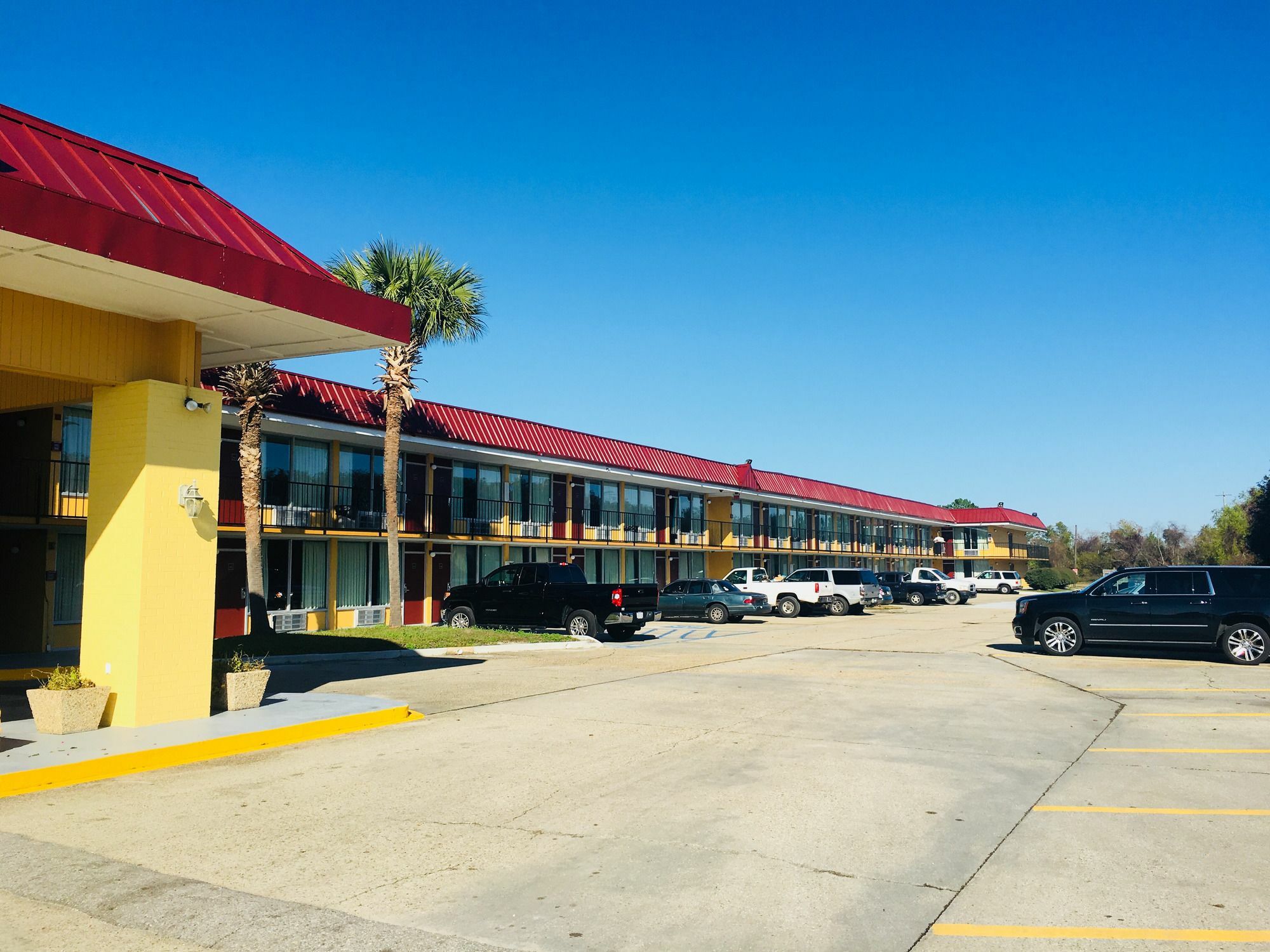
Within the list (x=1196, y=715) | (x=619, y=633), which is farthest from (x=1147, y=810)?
(x=619, y=633)

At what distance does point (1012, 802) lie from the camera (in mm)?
7809

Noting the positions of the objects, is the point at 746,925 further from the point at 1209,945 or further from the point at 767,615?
the point at 767,615

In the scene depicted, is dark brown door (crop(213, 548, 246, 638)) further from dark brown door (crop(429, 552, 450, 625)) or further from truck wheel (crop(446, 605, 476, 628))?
dark brown door (crop(429, 552, 450, 625))

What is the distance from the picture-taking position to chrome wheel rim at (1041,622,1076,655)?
19938 mm

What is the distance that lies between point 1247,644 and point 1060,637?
3.35 meters

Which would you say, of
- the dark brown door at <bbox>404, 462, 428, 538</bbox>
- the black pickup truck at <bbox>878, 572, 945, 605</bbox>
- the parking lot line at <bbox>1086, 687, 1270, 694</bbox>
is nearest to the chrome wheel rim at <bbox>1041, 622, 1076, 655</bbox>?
the parking lot line at <bbox>1086, 687, 1270, 694</bbox>

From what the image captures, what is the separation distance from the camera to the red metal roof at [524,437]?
26469mm

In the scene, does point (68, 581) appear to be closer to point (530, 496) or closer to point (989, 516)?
point (530, 496)

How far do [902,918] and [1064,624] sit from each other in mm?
16569

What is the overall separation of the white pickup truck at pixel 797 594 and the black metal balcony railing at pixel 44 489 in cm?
2267

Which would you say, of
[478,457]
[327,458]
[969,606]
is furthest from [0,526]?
[969,606]

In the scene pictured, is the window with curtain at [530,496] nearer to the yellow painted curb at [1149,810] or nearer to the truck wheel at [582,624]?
the truck wheel at [582,624]

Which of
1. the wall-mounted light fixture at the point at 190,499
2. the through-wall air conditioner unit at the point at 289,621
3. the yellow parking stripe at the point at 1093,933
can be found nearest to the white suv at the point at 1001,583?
the through-wall air conditioner unit at the point at 289,621

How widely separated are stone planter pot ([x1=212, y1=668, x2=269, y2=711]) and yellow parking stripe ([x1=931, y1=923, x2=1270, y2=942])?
30.1 feet
